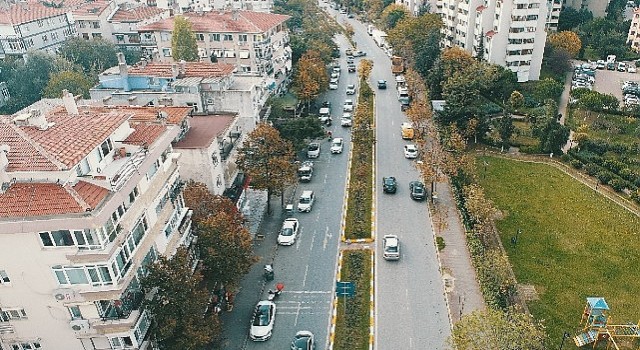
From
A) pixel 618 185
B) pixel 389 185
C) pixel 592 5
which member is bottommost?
pixel 618 185

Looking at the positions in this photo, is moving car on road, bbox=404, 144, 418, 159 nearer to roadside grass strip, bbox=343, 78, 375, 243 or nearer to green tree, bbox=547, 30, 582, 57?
roadside grass strip, bbox=343, 78, 375, 243

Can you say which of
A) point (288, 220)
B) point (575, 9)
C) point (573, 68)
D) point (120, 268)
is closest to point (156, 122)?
point (120, 268)

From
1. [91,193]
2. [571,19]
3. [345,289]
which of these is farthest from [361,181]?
[571,19]

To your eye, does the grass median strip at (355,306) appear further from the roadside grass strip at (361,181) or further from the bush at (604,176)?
the bush at (604,176)

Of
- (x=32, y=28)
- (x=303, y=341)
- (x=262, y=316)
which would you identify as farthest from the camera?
(x=32, y=28)

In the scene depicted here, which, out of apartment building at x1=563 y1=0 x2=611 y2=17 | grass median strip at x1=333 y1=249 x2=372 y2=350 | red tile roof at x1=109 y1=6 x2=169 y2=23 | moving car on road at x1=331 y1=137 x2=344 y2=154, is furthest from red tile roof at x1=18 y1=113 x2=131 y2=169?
apartment building at x1=563 y1=0 x2=611 y2=17

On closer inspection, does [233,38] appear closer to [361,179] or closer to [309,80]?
[309,80]

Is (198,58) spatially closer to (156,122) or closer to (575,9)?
(156,122)
